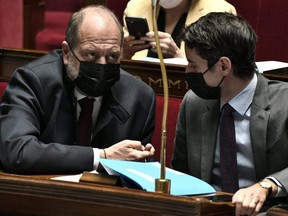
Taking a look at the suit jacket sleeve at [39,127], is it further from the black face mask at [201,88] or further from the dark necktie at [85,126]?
the black face mask at [201,88]

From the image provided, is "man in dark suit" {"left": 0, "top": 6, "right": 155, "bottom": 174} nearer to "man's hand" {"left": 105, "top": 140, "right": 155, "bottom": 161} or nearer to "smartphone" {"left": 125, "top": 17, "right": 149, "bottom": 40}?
"man's hand" {"left": 105, "top": 140, "right": 155, "bottom": 161}

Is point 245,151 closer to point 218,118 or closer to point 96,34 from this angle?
point 218,118

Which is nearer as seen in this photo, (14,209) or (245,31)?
(14,209)

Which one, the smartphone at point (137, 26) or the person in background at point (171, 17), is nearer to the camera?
the smartphone at point (137, 26)

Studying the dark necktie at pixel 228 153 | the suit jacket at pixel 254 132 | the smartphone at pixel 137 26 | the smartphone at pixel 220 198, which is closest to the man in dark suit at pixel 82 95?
the suit jacket at pixel 254 132

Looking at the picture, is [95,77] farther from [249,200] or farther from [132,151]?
[249,200]

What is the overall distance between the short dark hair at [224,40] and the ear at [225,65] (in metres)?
0.01

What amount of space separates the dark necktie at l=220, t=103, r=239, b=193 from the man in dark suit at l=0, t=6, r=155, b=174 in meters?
0.21

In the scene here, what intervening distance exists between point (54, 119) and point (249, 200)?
65 cm

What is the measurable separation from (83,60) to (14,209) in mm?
622

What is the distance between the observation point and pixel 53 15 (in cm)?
427

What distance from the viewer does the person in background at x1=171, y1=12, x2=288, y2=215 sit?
1925 mm

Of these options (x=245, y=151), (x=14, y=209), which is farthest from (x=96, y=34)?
(x=14, y=209)

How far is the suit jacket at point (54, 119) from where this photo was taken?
1.81 meters
